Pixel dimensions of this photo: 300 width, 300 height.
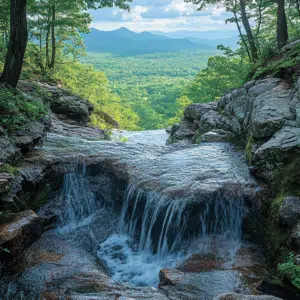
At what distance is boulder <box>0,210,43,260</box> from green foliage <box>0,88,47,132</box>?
3.92 metres

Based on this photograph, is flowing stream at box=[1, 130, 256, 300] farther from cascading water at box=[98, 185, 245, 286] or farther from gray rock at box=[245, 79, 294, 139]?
gray rock at box=[245, 79, 294, 139]

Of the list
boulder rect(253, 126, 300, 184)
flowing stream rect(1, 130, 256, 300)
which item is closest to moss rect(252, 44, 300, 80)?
boulder rect(253, 126, 300, 184)

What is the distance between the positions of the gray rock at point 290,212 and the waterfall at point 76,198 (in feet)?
20.5

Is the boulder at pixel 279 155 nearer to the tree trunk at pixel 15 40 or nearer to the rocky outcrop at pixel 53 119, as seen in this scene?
the rocky outcrop at pixel 53 119

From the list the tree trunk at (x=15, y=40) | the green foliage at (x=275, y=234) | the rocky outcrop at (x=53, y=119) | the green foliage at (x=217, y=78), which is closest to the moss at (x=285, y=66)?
the green foliage at (x=275, y=234)

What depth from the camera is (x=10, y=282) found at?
6.70 meters

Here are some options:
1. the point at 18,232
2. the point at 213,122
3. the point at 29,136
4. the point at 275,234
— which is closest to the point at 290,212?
the point at 275,234

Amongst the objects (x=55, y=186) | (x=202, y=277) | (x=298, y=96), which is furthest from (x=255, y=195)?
(x=55, y=186)

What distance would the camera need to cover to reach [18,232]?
23.9ft

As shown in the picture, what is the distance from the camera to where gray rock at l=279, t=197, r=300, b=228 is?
7123mm

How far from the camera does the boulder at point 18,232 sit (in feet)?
22.8

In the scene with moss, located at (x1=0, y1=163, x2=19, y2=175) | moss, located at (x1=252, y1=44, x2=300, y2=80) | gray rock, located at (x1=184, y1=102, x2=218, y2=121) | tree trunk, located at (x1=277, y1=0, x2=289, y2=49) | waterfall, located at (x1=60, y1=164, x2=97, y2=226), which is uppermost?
tree trunk, located at (x1=277, y1=0, x2=289, y2=49)

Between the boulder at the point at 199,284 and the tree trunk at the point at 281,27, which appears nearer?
the boulder at the point at 199,284

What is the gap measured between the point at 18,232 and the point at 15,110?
563cm
